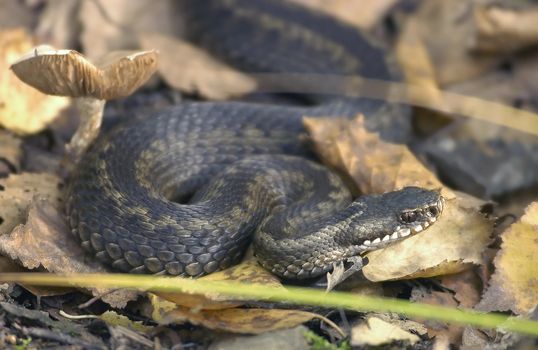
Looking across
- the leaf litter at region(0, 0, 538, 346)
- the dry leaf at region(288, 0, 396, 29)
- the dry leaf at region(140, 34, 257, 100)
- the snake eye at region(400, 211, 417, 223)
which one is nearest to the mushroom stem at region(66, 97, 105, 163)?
the leaf litter at region(0, 0, 538, 346)

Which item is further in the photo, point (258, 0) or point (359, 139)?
point (258, 0)

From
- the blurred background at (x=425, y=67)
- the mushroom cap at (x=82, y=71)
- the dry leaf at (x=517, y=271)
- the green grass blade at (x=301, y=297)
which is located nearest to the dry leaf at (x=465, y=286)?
the dry leaf at (x=517, y=271)

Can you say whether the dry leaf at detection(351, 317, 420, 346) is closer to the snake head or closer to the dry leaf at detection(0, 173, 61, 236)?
the snake head

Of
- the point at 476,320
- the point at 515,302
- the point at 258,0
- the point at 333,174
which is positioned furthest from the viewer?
the point at 258,0

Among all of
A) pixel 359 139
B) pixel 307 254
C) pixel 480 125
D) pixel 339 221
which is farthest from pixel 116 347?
pixel 480 125

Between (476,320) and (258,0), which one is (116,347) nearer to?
(476,320)
